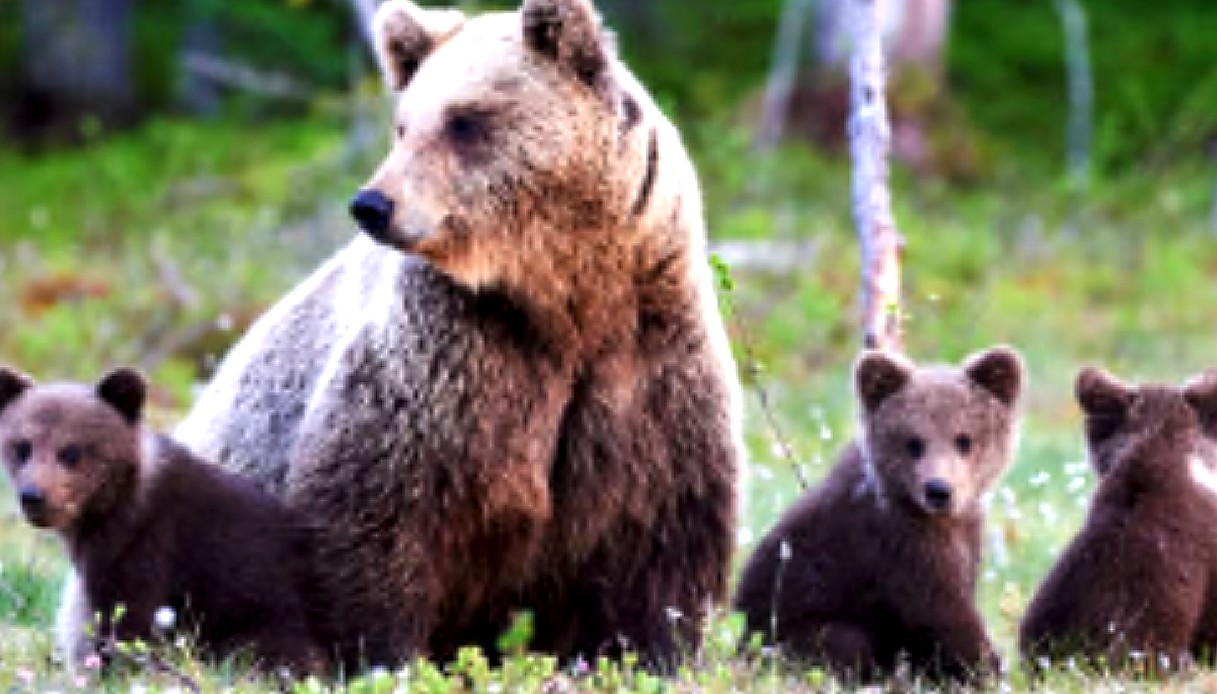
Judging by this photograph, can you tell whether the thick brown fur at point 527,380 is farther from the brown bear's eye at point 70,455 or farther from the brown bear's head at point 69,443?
the brown bear's eye at point 70,455

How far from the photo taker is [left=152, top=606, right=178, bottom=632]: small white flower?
639 cm

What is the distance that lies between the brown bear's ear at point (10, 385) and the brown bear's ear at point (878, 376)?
2.58m

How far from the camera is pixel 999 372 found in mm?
7234

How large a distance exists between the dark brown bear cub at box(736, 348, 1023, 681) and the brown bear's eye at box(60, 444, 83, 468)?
84.5 inches

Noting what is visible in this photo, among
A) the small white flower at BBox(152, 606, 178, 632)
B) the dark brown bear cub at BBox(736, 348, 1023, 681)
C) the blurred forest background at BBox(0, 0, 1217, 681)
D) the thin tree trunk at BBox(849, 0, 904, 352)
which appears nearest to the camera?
the small white flower at BBox(152, 606, 178, 632)

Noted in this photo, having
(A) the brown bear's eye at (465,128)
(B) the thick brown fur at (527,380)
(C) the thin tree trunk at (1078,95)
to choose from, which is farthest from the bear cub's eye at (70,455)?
(C) the thin tree trunk at (1078,95)

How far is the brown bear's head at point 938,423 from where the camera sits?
7.06m

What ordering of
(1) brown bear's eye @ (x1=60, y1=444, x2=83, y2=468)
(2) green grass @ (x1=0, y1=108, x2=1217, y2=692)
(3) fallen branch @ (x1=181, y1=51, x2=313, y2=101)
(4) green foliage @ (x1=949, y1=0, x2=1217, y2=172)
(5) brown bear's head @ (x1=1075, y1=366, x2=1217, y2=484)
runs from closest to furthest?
(1) brown bear's eye @ (x1=60, y1=444, x2=83, y2=468) < (5) brown bear's head @ (x1=1075, y1=366, x2=1217, y2=484) < (2) green grass @ (x1=0, y1=108, x2=1217, y2=692) < (3) fallen branch @ (x1=181, y1=51, x2=313, y2=101) < (4) green foliage @ (x1=949, y1=0, x2=1217, y2=172)

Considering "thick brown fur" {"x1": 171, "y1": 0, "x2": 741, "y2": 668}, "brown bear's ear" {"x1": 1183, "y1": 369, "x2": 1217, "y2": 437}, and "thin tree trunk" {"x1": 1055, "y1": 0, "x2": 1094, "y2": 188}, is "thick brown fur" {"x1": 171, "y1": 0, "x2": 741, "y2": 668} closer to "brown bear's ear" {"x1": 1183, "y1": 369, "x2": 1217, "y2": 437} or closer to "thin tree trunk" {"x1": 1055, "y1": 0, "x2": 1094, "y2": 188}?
"brown bear's ear" {"x1": 1183, "y1": 369, "x2": 1217, "y2": 437}

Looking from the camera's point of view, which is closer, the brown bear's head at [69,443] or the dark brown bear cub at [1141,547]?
the brown bear's head at [69,443]

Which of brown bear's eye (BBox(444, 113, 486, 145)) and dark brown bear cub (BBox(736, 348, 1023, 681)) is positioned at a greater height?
brown bear's eye (BBox(444, 113, 486, 145))

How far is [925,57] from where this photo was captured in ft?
77.2

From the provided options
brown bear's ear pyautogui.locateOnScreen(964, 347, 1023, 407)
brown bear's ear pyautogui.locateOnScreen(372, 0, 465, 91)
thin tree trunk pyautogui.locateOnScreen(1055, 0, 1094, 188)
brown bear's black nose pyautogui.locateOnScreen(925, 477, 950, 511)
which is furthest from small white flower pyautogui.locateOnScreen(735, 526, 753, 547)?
thin tree trunk pyautogui.locateOnScreen(1055, 0, 1094, 188)

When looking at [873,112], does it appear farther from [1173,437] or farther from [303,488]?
[303,488]
